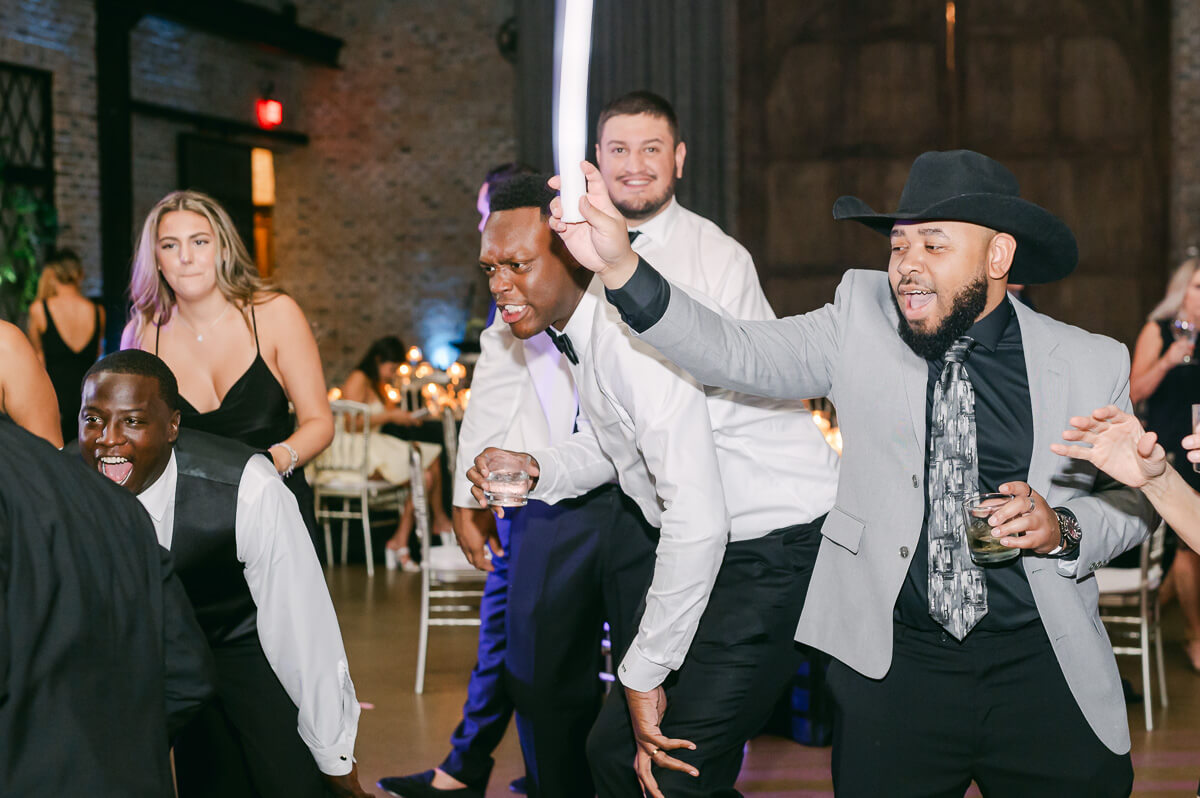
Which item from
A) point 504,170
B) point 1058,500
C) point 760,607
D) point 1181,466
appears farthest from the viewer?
point 1181,466

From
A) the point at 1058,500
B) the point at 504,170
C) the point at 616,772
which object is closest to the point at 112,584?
the point at 616,772

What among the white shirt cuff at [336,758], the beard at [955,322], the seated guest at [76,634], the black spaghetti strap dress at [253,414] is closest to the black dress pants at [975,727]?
the beard at [955,322]

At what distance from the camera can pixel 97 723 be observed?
1.43m

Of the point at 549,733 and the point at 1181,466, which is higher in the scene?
the point at 1181,466

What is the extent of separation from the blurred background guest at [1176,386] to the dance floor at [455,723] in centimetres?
36

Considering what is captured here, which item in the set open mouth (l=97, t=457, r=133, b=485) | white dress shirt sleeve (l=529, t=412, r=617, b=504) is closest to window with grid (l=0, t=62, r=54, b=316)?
white dress shirt sleeve (l=529, t=412, r=617, b=504)

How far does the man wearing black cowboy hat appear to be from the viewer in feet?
6.47

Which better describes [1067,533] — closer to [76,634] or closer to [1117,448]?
[1117,448]

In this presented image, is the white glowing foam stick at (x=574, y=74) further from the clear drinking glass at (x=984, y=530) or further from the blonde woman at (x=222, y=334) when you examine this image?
the blonde woman at (x=222, y=334)

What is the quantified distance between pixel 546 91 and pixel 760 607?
859 cm

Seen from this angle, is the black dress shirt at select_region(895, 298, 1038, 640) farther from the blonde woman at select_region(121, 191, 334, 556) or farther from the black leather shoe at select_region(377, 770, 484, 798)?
the black leather shoe at select_region(377, 770, 484, 798)

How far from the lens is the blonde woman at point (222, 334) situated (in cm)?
305

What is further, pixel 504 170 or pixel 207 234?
pixel 504 170

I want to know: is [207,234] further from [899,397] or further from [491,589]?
[899,397]
